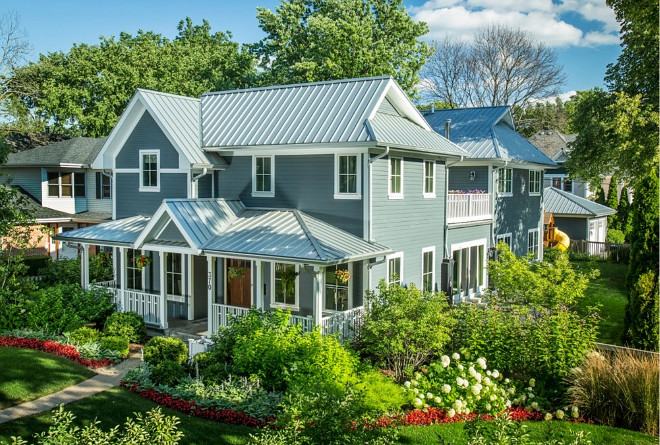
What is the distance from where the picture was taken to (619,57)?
22.8 meters

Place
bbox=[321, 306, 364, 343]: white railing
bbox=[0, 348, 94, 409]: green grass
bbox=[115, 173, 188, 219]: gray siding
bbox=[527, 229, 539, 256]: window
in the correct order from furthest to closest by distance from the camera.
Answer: bbox=[527, 229, 539, 256]: window
bbox=[115, 173, 188, 219]: gray siding
bbox=[321, 306, 364, 343]: white railing
bbox=[0, 348, 94, 409]: green grass

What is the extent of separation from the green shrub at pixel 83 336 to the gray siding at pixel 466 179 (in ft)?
50.6

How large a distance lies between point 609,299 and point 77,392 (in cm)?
1959

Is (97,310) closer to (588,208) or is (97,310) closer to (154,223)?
(154,223)

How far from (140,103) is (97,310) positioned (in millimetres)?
6863

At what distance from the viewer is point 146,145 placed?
19.7 metres

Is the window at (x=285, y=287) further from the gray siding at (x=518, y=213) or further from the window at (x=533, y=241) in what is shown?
the window at (x=533, y=241)

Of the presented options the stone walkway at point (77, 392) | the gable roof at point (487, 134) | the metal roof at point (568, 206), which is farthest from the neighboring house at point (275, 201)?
the metal roof at point (568, 206)

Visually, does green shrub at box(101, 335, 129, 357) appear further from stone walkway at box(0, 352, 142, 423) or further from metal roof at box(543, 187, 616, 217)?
metal roof at box(543, 187, 616, 217)

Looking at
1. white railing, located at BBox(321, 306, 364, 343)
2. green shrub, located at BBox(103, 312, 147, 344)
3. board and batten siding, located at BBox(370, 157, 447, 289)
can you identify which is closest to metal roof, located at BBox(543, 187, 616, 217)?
board and batten siding, located at BBox(370, 157, 447, 289)

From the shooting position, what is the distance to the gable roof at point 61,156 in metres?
31.6

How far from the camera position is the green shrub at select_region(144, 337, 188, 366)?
1354cm

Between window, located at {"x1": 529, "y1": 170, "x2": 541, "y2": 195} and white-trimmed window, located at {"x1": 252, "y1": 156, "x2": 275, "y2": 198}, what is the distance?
15339mm

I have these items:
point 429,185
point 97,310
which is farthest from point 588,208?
point 97,310
